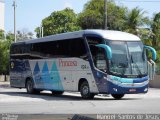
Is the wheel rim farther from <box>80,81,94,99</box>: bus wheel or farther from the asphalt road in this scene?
the asphalt road

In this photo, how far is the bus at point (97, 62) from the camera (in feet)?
81.5

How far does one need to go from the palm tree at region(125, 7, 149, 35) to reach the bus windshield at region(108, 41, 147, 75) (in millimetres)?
27976

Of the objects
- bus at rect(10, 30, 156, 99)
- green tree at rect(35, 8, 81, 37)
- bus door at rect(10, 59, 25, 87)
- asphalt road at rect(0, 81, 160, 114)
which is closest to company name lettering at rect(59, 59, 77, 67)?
bus at rect(10, 30, 156, 99)

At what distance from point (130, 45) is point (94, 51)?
75.4 inches

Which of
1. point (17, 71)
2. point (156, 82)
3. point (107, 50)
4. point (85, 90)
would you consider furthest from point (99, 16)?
point (107, 50)

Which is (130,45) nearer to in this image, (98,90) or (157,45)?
(98,90)

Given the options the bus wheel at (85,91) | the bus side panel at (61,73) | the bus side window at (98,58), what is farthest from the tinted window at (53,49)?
the bus wheel at (85,91)

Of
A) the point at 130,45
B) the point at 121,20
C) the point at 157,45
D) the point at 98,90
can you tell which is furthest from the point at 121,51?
the point at 121,20

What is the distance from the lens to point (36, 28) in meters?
88.5

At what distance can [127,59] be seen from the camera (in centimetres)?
2492

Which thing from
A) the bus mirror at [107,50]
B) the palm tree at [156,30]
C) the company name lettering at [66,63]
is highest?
the palm tree at [156,30]

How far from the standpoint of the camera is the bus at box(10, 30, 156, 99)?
24.8m

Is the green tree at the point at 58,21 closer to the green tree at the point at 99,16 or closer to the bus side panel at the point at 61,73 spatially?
the green tree at the point at 99,16

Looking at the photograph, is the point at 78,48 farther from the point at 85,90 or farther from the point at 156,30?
the point at 156,30
